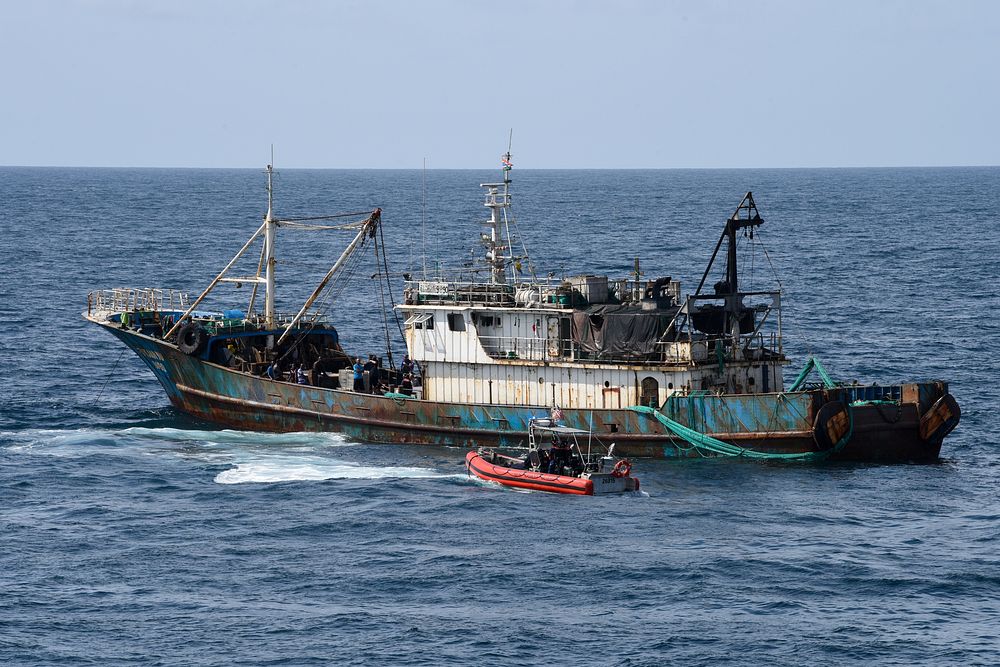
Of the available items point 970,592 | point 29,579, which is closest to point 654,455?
point 970,592

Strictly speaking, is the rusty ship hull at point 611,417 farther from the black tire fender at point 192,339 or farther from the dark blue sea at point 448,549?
the dark blue sea at point 448,549

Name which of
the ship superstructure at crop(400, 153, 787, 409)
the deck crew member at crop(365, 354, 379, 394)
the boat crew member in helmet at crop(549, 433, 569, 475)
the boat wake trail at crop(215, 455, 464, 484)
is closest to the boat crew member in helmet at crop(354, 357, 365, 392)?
the deck crew member at crop(365, 354, 379, 394)

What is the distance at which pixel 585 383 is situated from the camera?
50969 millimetres

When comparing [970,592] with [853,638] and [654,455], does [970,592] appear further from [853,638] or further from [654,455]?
[654,455]

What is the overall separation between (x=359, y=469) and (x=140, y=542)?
9746 millimetres

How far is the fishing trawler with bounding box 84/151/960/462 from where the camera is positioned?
4844 cm

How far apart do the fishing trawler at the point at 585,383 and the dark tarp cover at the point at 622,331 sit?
46 millimetres

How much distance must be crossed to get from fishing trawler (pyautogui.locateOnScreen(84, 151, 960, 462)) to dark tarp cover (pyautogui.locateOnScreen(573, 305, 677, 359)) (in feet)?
0.15

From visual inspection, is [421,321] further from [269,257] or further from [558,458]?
[558,458]

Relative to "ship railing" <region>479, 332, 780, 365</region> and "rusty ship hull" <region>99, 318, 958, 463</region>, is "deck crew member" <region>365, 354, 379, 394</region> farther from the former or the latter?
"ship railing" <region>479, 332, 780, 365</region>

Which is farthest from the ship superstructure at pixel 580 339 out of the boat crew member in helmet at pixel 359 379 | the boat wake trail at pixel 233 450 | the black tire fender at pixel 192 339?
the black tire fender at pixel 192 339

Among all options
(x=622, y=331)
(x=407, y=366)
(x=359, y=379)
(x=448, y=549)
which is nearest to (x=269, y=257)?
(x=359, y=379)

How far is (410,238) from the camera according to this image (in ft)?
406

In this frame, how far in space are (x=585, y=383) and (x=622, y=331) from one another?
7.01 feet
